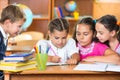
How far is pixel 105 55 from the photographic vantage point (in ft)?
6.54

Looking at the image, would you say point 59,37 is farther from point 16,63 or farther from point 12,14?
point 16,63

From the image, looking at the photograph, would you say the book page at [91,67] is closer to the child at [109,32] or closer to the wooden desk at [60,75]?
the wooden desk at [60,75]

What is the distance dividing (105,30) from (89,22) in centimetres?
15

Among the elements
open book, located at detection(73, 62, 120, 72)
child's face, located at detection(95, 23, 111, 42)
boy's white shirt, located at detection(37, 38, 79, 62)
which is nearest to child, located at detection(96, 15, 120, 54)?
child's face, located at detection(95, 23, 111, 42)

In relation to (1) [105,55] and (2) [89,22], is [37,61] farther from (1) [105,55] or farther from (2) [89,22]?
(2) [89,22]

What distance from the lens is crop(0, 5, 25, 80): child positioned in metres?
1.92

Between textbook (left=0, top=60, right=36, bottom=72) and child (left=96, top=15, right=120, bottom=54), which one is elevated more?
child (left=96, top=15, right=120, bottom=54)

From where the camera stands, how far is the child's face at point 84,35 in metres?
2.14

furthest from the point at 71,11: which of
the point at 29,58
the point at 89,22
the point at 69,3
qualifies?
the point at 29,58

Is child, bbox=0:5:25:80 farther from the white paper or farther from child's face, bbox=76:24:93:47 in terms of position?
the white paper

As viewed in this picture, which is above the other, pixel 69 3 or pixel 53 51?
pixel 69 3

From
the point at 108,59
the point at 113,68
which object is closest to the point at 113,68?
the point at 113,68

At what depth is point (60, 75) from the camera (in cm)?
162

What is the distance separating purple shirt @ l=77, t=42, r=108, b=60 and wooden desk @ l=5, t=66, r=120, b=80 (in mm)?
477
